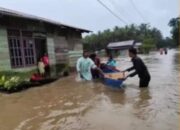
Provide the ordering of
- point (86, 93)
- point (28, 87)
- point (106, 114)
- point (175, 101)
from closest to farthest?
point (106, 114) → point (175, 101) → point (86, 93) → point (28, 87)

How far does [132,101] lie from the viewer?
760cm

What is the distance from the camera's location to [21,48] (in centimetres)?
1300

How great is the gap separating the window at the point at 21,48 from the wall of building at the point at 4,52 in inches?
17.3

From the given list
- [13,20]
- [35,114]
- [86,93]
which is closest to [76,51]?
[13,20]

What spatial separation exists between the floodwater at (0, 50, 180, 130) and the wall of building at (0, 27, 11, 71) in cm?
249

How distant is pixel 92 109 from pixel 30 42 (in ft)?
26.4

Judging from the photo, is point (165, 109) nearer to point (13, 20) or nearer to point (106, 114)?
point (106, 114)

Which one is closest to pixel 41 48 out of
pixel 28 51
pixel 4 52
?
pixel 28 51

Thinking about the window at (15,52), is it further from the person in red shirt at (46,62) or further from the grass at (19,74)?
the person in red shirt at (46,62)

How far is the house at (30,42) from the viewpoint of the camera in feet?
38.8

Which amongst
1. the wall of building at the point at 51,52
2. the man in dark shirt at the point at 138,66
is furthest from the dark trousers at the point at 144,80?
the wall of building at the point at 51,52

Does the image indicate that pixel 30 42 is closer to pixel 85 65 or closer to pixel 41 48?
pixel 41 48

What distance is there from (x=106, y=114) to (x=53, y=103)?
2.04 meters

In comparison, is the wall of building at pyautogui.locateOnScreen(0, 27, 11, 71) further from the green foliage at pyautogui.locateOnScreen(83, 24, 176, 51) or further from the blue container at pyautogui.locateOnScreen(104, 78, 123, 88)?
the green foliage at pyautogui.locateOnScreen(83, 24, 176, 51)
